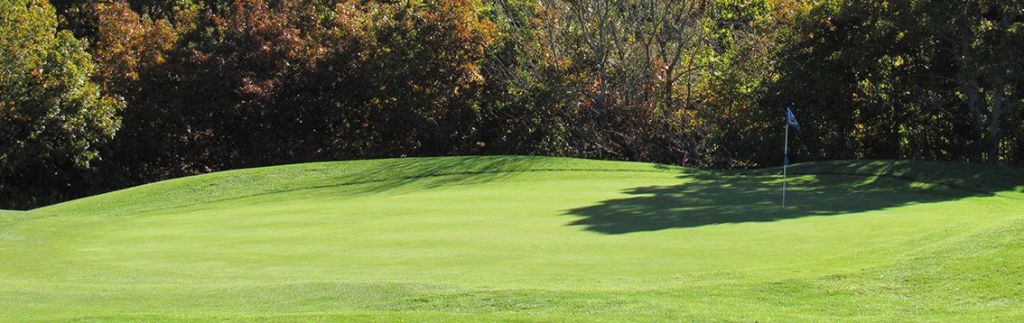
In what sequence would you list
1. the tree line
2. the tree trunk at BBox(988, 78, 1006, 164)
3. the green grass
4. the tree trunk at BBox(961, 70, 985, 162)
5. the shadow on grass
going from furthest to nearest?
the tree line → the tree trunk at BBox(961, 70, 985, 162) → the tree trunk at BBox(988, 78, 1006, 164) → the shadow on grass → the green grass

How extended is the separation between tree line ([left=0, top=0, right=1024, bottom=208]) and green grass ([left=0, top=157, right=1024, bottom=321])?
7005 mm

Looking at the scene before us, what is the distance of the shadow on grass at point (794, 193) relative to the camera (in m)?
17.5

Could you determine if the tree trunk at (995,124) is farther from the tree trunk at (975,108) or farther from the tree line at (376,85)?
the tree line at (376,85)

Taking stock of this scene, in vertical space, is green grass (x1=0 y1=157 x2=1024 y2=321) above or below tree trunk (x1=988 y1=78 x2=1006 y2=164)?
below

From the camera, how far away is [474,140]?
34219 mm

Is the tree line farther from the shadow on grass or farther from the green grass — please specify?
the green grass

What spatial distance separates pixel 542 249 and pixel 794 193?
7.26 metres

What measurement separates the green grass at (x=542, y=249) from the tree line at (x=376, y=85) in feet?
23.0

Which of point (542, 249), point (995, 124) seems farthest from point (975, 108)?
point (542, 249)

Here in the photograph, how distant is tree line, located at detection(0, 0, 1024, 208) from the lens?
30406mm

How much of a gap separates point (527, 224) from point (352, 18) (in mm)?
17746

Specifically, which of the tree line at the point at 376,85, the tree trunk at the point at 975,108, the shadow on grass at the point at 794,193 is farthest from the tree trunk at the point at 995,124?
the shadow on grass at the point at 794,193

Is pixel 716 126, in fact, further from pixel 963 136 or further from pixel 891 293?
pixel 891 293

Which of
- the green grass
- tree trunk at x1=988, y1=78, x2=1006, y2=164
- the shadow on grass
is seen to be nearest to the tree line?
tree trunk at x1=988, y1=78, x2=1006, y2=164
